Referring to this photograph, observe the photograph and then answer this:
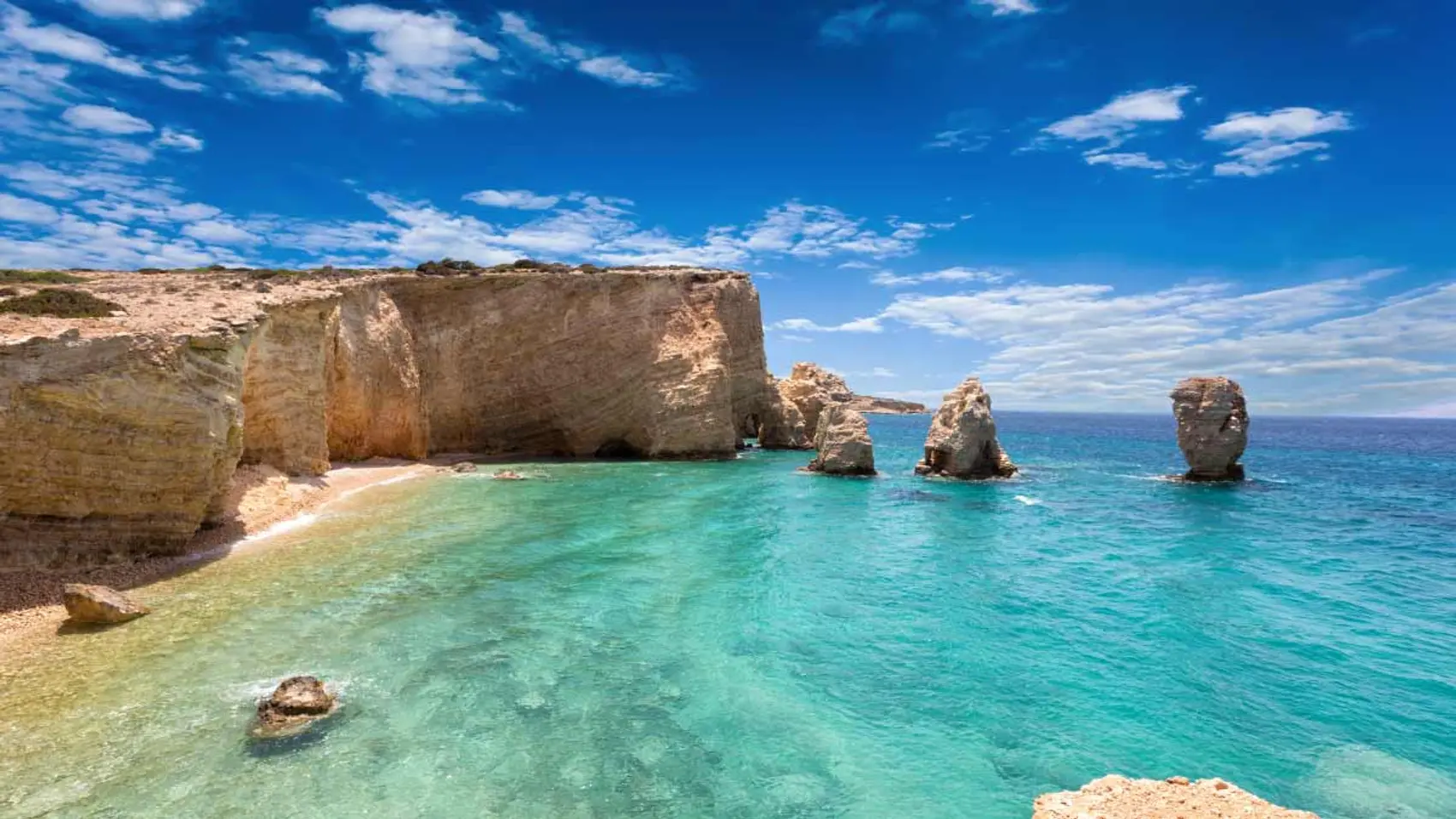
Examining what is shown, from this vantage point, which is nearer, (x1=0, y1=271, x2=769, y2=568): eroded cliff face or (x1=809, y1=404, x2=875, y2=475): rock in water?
(x1=0, y1=271, x2=769, y2=568): eroded cliff face

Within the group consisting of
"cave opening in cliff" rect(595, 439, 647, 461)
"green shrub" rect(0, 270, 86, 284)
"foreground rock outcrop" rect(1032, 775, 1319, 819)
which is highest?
"green shrub" rect(0, 270, 86, 284)

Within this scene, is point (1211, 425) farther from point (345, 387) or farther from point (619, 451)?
point (345, 387)

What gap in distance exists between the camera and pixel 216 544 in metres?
16.9

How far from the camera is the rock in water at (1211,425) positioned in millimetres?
35312

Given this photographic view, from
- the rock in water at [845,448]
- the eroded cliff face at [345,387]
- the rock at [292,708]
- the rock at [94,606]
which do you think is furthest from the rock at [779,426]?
the rock at [292,708]

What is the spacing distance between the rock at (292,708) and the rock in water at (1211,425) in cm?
3957

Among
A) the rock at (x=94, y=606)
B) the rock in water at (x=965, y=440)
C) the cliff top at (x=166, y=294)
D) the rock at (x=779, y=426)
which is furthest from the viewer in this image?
the rock at (x=779, y=426)

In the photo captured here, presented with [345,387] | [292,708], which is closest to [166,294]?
[345,387]

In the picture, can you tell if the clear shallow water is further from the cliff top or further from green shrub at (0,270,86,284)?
green shrub at (0,270,86,284)

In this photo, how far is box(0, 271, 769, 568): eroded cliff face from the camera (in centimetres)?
1329

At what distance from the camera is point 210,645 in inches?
444

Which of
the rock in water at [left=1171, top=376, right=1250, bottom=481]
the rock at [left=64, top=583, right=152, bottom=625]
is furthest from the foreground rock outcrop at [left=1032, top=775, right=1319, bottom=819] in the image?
the rock in water at [left=1171, top=376, right=1250, bottom=481]

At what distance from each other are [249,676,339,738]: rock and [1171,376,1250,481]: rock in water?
39569 millimetres

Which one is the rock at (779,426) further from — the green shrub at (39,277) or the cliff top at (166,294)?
the green shrub at (39,277)
